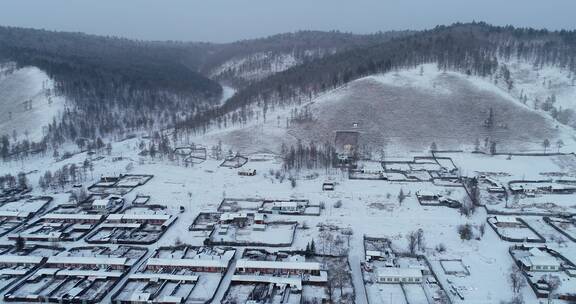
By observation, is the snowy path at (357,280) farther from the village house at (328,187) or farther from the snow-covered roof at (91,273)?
the snow-covered roof at (91,273)

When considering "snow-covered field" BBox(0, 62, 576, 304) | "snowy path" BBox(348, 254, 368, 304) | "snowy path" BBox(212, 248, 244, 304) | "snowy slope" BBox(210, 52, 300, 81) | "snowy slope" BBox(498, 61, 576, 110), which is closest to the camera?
"snowy path" BBox(348, 254, 368, 304)

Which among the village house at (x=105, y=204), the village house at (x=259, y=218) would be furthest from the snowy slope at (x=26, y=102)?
the village house at (x=259, y=218)

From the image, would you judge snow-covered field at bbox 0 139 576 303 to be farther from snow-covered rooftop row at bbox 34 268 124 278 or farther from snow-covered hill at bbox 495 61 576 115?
snow-covered hill at bbox 495 61 576 115

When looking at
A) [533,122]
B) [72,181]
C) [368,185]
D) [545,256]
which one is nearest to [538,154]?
[533,122]

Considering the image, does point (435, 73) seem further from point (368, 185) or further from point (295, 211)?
point (295, 211)

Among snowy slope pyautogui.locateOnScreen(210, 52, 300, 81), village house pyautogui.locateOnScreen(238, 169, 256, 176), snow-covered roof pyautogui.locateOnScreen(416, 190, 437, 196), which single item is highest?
snowy slope pyautogui.locateOnScreen(210, 52, 300, 81)

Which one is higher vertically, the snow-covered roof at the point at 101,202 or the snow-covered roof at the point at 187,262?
the snow-covered roof at the point at 101,202

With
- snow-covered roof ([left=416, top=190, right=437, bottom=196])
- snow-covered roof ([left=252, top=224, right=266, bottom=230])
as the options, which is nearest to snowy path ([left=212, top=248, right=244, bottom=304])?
snow-covered roof ([left=252, top=224, right=266, bottom=230])
